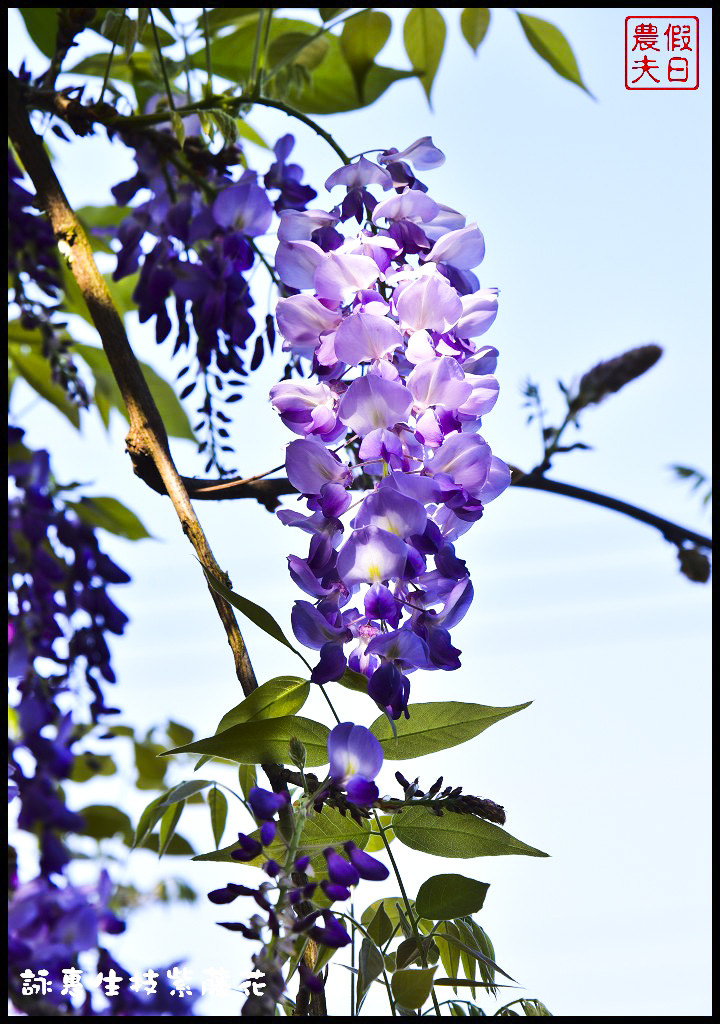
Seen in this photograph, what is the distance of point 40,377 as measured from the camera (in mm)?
1020

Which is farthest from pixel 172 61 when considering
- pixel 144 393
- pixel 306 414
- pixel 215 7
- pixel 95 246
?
pixel 306 414

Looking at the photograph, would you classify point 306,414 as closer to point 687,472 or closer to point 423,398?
point 423,398

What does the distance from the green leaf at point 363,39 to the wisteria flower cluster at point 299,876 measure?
66cm

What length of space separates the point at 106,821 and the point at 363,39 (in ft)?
2.43

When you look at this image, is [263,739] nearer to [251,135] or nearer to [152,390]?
[152,390]

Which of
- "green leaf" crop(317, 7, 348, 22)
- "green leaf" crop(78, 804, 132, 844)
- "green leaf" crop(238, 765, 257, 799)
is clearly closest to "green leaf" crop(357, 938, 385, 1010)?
"green leaf" crop(238, 765, 257, 799)

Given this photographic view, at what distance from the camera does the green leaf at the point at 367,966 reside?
45cm

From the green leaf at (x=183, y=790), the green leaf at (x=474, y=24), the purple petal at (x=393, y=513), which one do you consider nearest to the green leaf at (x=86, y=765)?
the green leaf at (x=183, y=790)

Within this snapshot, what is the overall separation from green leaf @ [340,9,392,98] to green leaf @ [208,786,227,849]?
64 cm

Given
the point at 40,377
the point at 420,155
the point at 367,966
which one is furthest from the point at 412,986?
the point at 40,377

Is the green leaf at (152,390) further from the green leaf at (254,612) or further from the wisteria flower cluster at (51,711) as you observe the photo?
the green leaf at (254,612)

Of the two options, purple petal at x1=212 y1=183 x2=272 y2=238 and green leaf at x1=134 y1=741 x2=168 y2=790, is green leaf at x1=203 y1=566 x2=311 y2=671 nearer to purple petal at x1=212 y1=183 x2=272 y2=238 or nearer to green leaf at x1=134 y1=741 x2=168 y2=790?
purple petal at x1=212 y1=183 x2=272 y2=238

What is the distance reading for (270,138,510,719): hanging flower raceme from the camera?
48 cm

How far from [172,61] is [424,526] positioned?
0.59m
